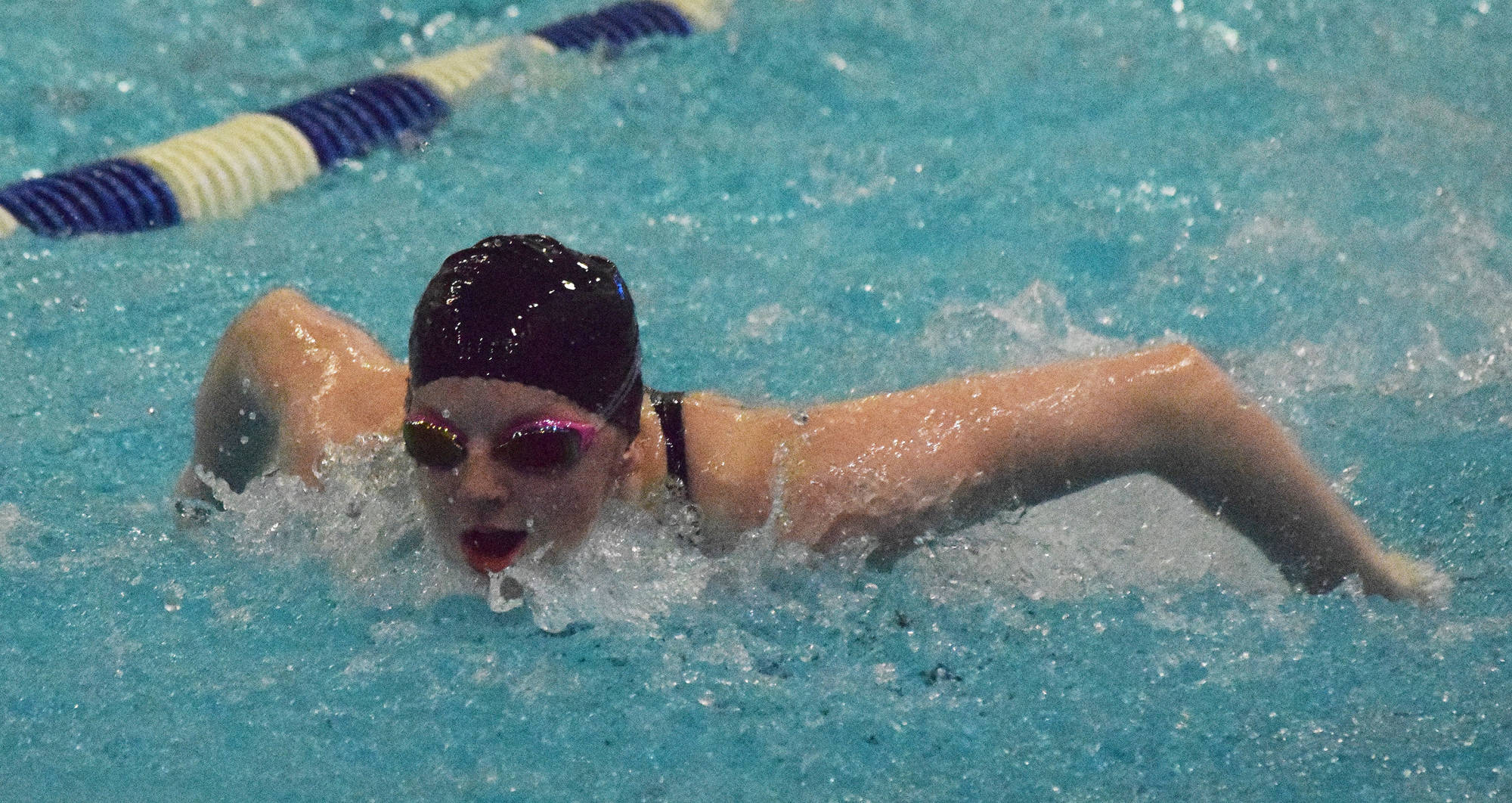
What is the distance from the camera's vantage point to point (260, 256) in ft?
12.8

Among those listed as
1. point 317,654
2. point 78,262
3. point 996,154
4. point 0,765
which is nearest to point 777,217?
point 996,154

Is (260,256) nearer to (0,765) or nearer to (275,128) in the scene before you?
(275,128)

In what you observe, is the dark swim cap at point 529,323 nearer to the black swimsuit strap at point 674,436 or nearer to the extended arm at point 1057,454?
the black swimsuit strap at point 674,436

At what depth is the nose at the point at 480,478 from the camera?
2197 mm

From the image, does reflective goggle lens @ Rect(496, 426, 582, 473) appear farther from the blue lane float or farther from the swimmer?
the blue lane float

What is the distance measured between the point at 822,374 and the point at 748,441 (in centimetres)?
107

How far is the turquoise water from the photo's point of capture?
2.36 meters

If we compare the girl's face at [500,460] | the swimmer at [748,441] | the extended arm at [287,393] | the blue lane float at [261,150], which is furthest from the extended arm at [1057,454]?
the blue lane float at [261,150]

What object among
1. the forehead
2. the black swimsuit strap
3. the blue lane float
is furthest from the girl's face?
the blue lane float

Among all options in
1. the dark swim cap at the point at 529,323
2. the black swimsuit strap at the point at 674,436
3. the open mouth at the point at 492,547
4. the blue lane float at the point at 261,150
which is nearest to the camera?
the dark swim cap at the point at 529,323

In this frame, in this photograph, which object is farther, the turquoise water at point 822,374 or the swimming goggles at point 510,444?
the turquoise water at point 822,374

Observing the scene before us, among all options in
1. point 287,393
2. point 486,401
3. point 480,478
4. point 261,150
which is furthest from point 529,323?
point 261,150

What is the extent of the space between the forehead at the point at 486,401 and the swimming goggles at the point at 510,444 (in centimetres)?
2

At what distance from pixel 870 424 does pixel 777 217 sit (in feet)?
5.81
